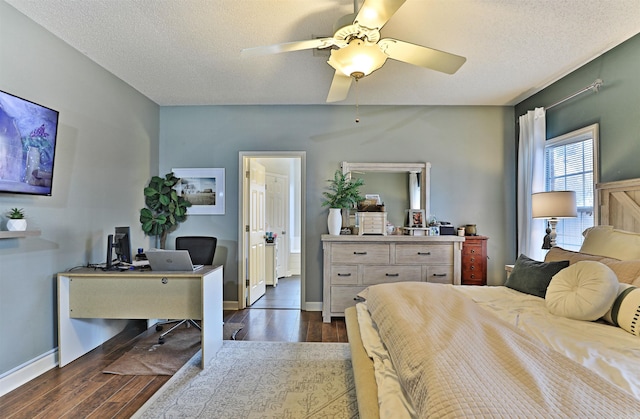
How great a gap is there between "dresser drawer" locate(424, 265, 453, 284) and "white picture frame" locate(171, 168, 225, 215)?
2650 mm

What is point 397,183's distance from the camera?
4188mm

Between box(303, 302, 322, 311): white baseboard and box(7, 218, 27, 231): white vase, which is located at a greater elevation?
box(7, 218, 27, 231): white vase

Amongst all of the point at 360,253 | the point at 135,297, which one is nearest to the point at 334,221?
the point at 360,253

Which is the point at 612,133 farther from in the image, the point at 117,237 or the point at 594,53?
the point at 117,237

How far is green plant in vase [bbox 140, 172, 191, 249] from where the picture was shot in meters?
3.90

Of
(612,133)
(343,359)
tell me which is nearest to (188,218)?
(343,359)

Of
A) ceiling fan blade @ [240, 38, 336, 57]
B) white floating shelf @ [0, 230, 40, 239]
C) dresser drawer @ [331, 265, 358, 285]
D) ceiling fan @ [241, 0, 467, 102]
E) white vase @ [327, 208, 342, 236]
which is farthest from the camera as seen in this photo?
white vase @ [327, 208, 342, 236]

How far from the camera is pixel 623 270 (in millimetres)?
1938

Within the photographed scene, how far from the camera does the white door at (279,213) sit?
6105mm

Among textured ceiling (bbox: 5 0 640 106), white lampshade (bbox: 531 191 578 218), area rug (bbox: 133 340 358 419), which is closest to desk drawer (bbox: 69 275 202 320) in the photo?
area rug (bbox: 133 340 358 419)

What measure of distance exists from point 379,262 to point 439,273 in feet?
2.25

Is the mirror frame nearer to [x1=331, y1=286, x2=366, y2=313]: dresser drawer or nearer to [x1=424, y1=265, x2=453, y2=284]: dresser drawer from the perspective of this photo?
[x1=424, y1=265, x2=453, y2=284]: dresser drawer

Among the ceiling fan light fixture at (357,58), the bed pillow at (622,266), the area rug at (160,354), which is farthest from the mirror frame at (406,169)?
the area rug at (160,354)

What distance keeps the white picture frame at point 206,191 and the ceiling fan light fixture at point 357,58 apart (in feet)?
8.68
